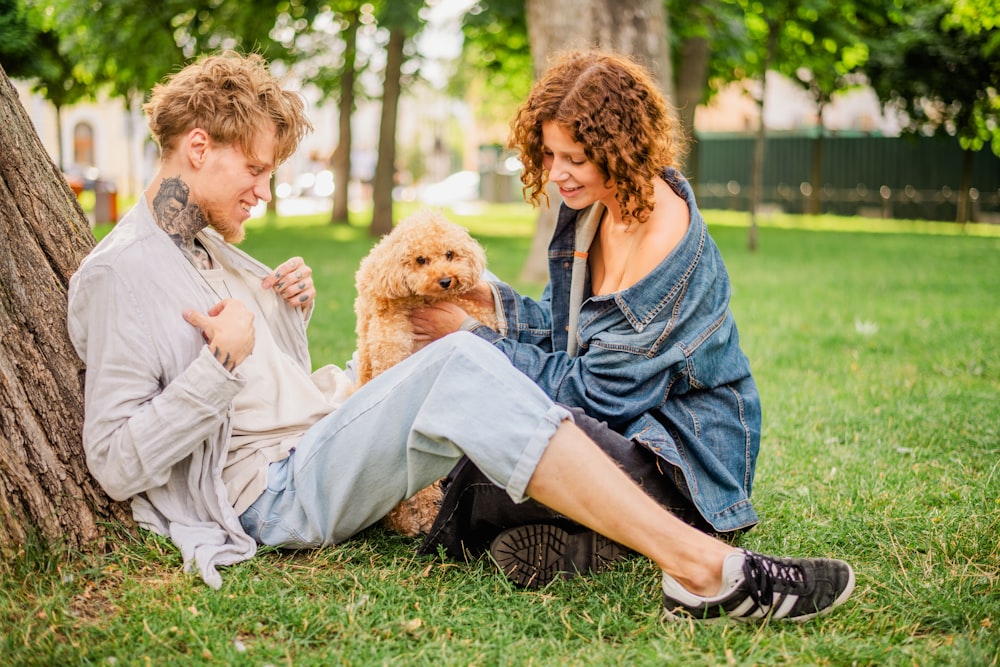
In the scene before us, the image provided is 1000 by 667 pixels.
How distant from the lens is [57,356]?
9.32 feet

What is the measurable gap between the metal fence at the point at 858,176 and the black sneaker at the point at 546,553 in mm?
21828

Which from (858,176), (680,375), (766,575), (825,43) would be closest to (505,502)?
(680,375)

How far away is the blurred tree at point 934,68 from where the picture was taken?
65.3 feet

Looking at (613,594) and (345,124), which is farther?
(345,124)

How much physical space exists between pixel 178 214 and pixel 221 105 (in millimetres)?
353

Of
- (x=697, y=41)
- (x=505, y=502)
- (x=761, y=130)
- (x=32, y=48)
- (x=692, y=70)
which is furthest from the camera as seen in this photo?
(x=692, y=70)

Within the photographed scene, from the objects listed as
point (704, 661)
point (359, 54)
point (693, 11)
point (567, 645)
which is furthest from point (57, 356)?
point (359, 54)

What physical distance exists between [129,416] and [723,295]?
6.01 feet

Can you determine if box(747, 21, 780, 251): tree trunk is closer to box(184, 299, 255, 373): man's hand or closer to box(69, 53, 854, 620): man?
box(69, 53, 854, 620): man

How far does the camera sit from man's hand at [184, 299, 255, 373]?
2607mm

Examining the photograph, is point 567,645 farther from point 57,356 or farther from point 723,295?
point 57,356

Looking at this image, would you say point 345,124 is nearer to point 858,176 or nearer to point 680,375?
point 858,176

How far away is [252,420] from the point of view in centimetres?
299

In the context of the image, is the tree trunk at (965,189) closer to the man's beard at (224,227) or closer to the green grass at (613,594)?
the green grass at (613,594)
